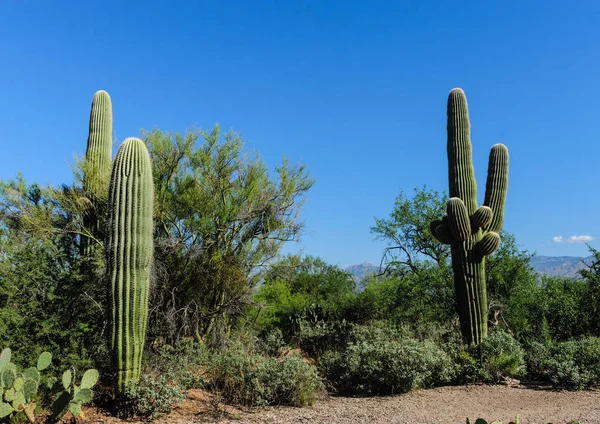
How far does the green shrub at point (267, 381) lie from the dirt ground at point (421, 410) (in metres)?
0.23

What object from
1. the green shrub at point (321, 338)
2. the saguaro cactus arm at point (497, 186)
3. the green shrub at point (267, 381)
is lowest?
the green shrub at point (267, 381)

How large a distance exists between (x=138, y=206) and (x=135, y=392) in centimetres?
263

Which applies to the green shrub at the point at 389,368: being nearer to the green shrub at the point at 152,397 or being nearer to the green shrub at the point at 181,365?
the green shrub at the point at 181,365

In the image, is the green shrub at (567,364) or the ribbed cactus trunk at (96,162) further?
the ribbed cactus trunk at (96,162)

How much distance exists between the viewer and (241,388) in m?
7.35

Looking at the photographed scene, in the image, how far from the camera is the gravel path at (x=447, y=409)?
6.57 meters

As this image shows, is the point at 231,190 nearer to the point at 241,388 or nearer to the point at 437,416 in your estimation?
the point at 241,388

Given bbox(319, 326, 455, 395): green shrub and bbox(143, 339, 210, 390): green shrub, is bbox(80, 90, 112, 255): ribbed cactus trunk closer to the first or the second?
bbox(143, 339, 210, 390): green shrub

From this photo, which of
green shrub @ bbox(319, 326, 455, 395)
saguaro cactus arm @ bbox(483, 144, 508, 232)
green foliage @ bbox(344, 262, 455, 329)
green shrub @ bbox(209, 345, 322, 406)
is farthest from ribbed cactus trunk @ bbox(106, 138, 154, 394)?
green foliage @ bbox(344, 262, 455, 329)

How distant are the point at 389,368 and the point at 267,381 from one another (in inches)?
85.9

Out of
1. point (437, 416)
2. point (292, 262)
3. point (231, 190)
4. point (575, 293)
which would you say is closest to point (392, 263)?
point (292, 262)

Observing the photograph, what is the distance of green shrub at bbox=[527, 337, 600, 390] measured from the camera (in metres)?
8.61

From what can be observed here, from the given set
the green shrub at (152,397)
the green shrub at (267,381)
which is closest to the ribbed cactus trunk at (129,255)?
the green shrub at (152,397)

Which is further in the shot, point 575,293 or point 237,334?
point 575,293
